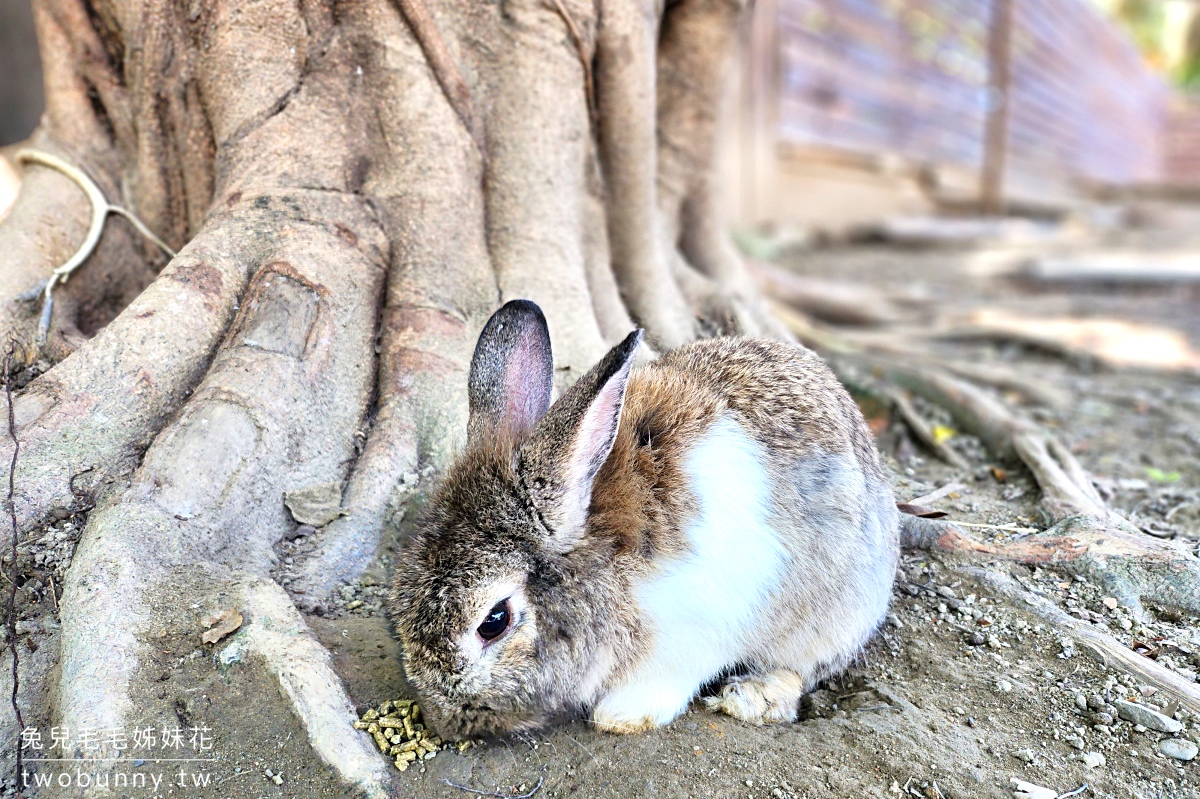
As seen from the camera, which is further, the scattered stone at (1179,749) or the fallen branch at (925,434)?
the fallen branch at (925,434)

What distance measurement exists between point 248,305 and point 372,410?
47 centimetres

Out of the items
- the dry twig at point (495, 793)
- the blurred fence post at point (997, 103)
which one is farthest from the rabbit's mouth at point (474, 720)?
the blurred fence post at point (997, 103)

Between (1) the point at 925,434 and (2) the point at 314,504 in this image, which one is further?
(1) the point at 925,434

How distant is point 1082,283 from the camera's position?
328 inches

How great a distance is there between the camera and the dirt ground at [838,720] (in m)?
1.98

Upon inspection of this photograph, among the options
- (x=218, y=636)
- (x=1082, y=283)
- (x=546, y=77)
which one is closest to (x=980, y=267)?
(x=1082, y=283)

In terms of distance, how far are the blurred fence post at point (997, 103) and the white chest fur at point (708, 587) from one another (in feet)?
41.2

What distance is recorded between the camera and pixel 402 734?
2.11 meters

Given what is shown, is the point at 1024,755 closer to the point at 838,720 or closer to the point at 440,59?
the point at 838,720

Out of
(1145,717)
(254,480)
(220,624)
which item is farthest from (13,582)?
(1145,717)

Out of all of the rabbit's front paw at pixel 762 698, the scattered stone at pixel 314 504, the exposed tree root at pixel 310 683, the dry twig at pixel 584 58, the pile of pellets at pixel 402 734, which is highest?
the dry twig at pixel 584 58

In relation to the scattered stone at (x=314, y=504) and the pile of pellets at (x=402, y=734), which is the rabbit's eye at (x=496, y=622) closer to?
the pile of pellets at (x=402, y=734)

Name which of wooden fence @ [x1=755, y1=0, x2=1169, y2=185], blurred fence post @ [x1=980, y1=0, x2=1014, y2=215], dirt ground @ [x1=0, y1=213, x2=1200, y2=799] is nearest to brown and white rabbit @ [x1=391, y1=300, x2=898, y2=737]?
dirt ground @ [x1=0, y1=213, x2=1200, y2=799]

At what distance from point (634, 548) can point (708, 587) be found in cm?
21
